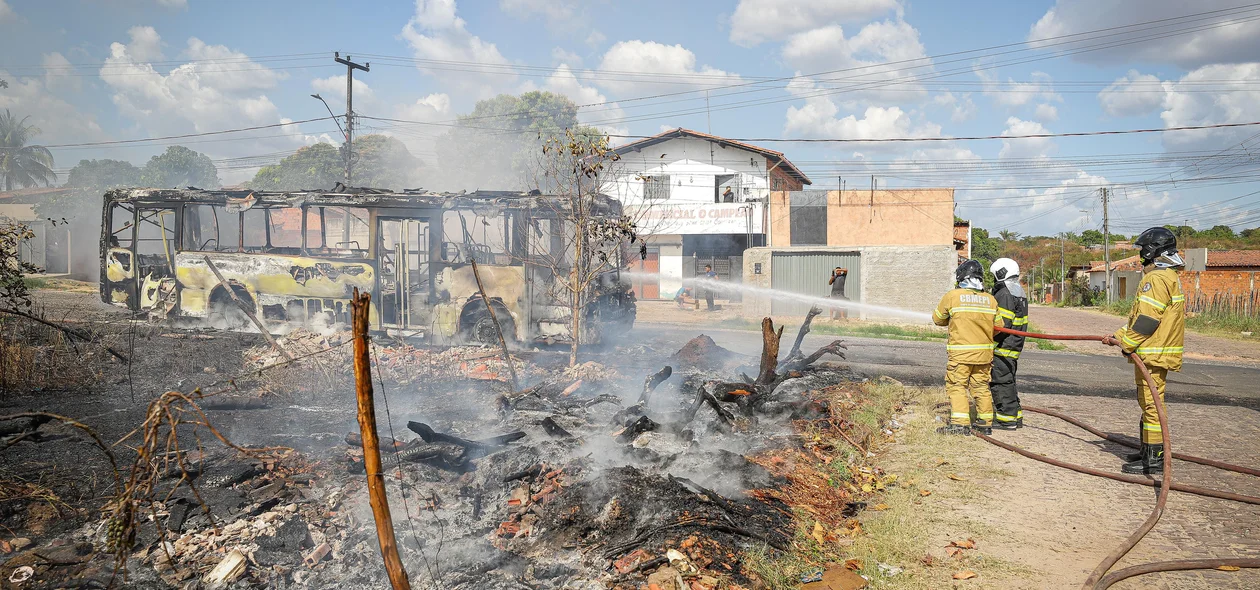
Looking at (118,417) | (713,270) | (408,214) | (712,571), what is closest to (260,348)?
(408,214)

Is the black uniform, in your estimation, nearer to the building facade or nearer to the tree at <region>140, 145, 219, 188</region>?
the building facade

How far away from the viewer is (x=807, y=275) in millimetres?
23031

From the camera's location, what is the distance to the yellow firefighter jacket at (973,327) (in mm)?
6328

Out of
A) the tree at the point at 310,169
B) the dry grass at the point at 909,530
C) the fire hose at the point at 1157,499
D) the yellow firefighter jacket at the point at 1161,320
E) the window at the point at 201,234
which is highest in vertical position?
the tree at the point at 310,169

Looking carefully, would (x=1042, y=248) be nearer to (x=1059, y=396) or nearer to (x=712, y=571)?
(x=1059, y=396)

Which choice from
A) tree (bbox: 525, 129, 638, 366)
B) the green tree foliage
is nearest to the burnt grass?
tree (bbox: 525, 129, 638, 366)

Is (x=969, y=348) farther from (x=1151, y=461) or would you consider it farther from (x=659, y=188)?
(x=659, y=188)

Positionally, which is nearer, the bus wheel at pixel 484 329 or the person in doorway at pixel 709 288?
the bus wheel at pixel 484 329

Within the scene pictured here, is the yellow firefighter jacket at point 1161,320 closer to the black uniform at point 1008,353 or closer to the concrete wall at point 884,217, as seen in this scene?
the black uniform at point 1008,353

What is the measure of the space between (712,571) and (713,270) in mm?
25313

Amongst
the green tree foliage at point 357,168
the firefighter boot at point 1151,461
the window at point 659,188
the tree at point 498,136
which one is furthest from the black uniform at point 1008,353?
the green tree foliage at point 357,168

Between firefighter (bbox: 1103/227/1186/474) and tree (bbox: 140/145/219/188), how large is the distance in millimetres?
59997

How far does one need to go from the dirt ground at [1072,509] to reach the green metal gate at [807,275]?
15639mm

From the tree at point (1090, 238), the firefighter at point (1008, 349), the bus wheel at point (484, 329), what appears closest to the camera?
the firefighter at point (1008, 349)
